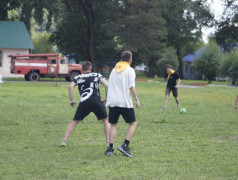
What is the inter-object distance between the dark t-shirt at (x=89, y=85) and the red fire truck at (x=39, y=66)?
3250cm

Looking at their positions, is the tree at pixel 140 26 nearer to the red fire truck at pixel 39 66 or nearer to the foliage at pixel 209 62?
the foliage at pixel 209 62

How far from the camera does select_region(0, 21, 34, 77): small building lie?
5003cm

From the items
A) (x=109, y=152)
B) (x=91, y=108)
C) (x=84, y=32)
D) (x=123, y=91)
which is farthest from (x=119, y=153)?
(x=84, y=32)

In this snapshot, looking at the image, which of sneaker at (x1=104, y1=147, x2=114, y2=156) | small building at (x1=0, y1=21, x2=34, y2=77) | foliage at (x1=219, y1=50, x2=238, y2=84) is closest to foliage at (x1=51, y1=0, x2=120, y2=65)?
small building at (x1=0, y1=21, x2=34, y2=77)

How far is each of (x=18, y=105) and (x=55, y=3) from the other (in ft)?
102

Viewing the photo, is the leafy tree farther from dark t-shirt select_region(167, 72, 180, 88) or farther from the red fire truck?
dark t-shirt select_region(167, 72, 180, 88)

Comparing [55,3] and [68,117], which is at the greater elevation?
[55,3]

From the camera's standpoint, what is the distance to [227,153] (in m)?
9.11

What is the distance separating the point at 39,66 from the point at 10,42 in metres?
8.37

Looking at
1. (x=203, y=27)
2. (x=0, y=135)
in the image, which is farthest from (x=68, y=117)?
(x=203, y=27)

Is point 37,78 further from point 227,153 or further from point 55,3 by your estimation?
point 227,153

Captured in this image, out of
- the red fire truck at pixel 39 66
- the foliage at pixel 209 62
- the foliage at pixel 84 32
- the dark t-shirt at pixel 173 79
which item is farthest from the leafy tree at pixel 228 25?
the dark t-shirt at pixel 173 79

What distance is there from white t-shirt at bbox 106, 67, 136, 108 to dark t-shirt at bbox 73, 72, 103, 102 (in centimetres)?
63

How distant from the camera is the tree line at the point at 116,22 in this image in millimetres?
52562
